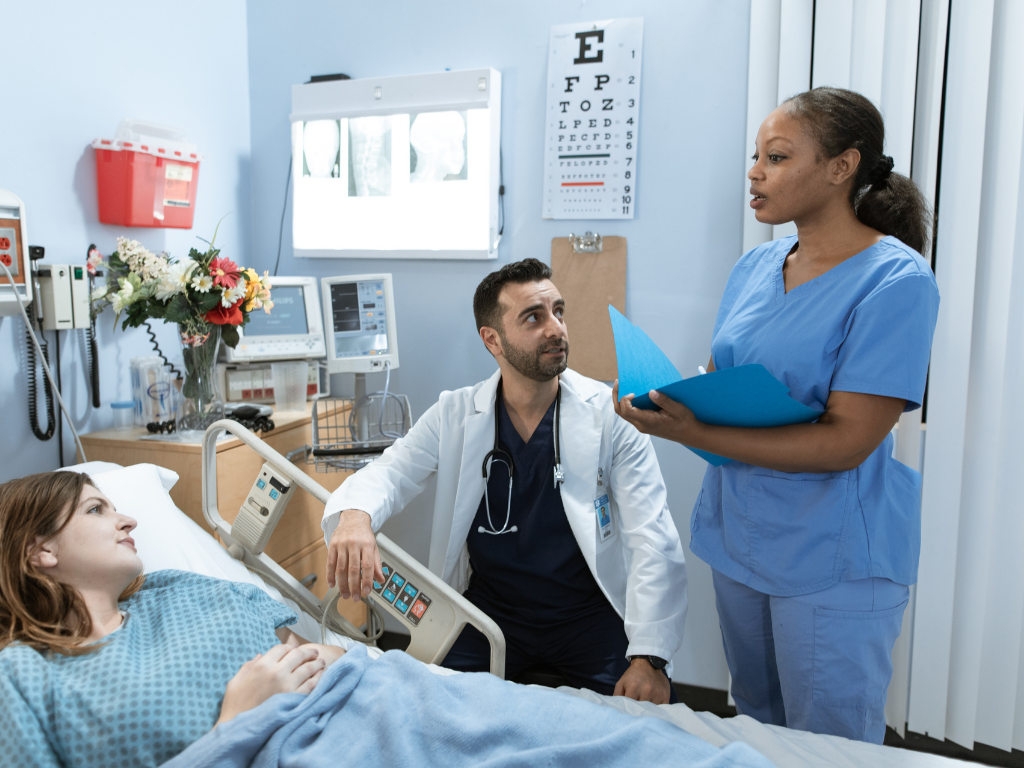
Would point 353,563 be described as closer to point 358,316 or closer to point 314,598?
point 314,598

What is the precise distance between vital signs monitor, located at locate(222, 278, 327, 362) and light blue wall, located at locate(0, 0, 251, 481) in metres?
0.32

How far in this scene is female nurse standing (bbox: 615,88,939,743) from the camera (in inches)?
49.6

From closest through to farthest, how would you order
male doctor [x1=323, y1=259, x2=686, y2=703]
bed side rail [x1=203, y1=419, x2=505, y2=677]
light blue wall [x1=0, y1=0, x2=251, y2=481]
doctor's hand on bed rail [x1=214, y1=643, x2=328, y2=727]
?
doctor's hand on bed rail [x1=214, y1=643, x2=328, y2=727] → bed side rail [x1=203, y1=419, x2=505, y2=677] → male doctor [x1=323, y1=259, x2=686, y2=703] → light blue wall [x1=0, y1=0, x2=251, y2=481]

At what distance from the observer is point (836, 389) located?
129cm

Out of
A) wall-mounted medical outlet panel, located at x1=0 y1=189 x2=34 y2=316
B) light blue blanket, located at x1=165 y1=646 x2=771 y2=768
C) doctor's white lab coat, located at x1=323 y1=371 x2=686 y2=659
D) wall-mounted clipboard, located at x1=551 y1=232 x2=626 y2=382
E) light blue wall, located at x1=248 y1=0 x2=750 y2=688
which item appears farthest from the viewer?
wall-mounted clipboard, located at x1=551 y1=232 x2=626 y2=382

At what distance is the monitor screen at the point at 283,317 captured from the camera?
8.17 feet

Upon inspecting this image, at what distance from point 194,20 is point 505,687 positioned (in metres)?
2.44

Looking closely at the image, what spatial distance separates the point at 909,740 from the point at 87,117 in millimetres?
3034

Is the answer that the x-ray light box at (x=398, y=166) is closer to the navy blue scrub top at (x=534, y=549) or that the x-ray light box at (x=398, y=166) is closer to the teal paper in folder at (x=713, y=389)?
the navy blue scrub top at (x=534, y=549)

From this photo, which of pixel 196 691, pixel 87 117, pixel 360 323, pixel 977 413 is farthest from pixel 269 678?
pixel 977 413

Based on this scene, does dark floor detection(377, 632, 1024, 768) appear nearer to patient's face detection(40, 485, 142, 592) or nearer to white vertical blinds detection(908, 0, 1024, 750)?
white vertical blinds detection(908, 0, 1024, 750)

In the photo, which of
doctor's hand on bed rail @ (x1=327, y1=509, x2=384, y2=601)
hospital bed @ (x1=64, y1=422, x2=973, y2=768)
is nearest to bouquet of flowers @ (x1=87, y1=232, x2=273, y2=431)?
hospital bed @ (x1=64, y1=422, x2=973, y2=768)

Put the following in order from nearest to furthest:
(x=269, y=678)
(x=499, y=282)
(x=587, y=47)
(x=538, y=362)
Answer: (x=269, y=678)
(x=538, y=362)
(x=499, y=282)
(x=587, y=47)

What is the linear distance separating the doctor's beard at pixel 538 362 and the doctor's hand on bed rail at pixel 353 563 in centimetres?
55
